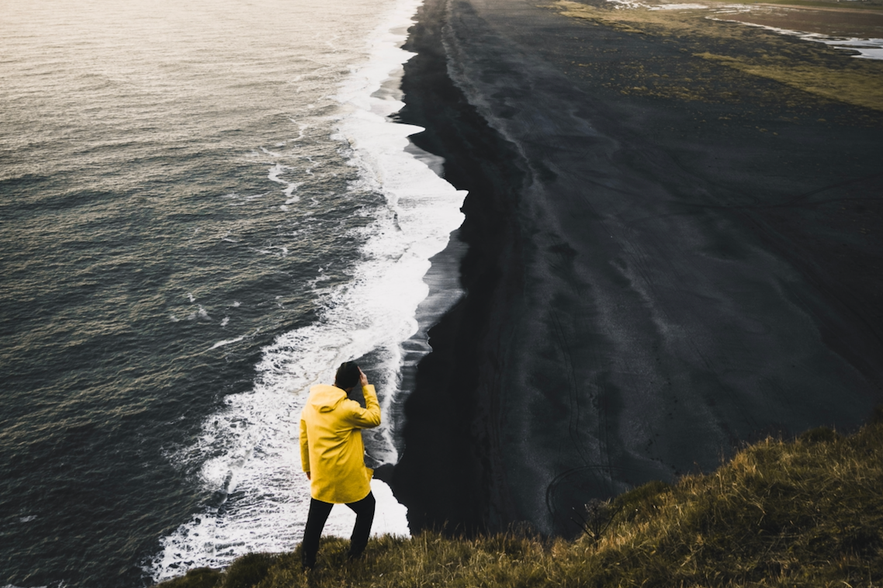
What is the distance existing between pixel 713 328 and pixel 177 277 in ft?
53.7

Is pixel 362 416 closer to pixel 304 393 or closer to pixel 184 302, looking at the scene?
pixel 304 393

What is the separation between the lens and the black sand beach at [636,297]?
11.5 metres

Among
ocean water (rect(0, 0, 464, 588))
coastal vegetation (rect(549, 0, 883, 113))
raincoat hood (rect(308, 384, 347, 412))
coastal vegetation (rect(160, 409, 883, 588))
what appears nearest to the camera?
coastal vegetation (rect(160, 409, 883, 588))

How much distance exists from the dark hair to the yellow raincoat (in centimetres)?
10

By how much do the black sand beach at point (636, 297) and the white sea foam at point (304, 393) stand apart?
99 centimetres

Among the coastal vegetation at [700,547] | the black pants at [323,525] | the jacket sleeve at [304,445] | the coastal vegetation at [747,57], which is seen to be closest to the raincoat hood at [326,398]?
the jacket sleeve at [304,445]

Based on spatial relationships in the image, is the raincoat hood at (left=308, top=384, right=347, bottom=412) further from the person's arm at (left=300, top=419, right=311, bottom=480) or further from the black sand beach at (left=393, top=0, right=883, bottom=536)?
the black sand beach at (left=393, top=0, right=883, bottom=536)

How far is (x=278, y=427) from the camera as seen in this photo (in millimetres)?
12469

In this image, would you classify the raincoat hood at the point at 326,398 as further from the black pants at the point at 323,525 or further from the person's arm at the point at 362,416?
the black pants at the point at 323,525

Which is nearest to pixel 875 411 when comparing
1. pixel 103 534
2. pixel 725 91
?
pixel 103 534

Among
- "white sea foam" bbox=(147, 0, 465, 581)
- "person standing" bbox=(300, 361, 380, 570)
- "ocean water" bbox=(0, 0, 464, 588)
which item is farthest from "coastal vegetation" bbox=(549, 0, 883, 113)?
"person standing" bbox=(300, 361, 380, 570)

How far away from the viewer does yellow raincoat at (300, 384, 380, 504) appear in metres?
6.04

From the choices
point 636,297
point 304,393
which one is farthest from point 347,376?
point 636,297

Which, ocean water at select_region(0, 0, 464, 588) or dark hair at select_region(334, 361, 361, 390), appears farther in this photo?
ocean water at select_region(0, 0, 464, 588)
